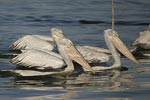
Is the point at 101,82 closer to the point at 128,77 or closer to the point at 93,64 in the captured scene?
the point at 128,77

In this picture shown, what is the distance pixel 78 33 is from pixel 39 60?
21.7 feet

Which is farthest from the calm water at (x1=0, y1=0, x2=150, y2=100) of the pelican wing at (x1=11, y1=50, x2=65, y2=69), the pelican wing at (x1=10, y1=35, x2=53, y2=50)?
the pelican wing at (x1=10, y1=35, x2=53, y2=50)

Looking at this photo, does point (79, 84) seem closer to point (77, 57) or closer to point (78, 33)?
point (77, 57)

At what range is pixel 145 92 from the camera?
9.48 m

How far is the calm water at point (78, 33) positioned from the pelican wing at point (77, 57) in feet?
0.92

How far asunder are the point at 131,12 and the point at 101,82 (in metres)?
13.6

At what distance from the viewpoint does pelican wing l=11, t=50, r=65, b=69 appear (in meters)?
11.8

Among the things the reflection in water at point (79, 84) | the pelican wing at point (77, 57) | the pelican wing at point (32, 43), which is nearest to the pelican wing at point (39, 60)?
the pelican wing at point (77, 57)

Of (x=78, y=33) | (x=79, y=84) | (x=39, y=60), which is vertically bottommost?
(x=78, y=33)

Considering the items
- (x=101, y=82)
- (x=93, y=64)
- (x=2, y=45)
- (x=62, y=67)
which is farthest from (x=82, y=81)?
(x=2, y=45)

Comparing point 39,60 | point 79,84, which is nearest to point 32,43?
point 39,60

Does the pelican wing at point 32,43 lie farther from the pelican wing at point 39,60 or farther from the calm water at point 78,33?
→ the pelican wing at point 39,60

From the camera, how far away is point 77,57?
11891mm

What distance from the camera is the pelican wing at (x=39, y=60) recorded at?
11820 mm
